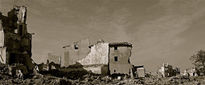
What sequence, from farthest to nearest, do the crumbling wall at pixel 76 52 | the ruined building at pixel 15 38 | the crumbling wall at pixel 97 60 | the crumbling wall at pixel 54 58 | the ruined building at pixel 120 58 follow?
the crumbling wall at pixel 54 58, the crumbling wall at pixel 76 52, the ruined building at pixel 120 58, the crumbling wall at pixel 97 60, the ruined building at pixel 15 38

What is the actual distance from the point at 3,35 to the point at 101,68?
2006 cm

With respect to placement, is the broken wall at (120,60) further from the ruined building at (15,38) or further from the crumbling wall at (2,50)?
the crumbling wall at (2,50)

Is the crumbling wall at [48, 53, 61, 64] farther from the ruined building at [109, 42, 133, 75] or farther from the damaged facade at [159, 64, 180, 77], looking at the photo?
the damaged facade at [159, 64, 180, 77]

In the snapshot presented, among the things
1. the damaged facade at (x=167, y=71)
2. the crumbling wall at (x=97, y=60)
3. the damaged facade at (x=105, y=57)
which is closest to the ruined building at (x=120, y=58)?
the damaged facade at (x=105, y=57)

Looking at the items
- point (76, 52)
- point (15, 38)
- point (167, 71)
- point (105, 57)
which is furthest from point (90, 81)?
point (167, 71)

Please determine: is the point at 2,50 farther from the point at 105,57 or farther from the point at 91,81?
the point at 105,57

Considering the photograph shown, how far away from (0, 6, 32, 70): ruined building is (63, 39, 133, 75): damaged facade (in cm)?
1166

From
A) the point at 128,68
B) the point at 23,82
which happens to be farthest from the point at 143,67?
the point at 23,82

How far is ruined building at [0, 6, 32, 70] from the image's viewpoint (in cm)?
5469

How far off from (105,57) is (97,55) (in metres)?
2.05

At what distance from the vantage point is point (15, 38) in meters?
57.4

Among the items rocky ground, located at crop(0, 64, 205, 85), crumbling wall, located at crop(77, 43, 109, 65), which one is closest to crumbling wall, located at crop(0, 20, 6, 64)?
rocky ground, located at crop(0, 64, 205, 85)

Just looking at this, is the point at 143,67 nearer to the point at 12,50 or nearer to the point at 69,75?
the point at 69,75

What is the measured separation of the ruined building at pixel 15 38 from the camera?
2153 inches
